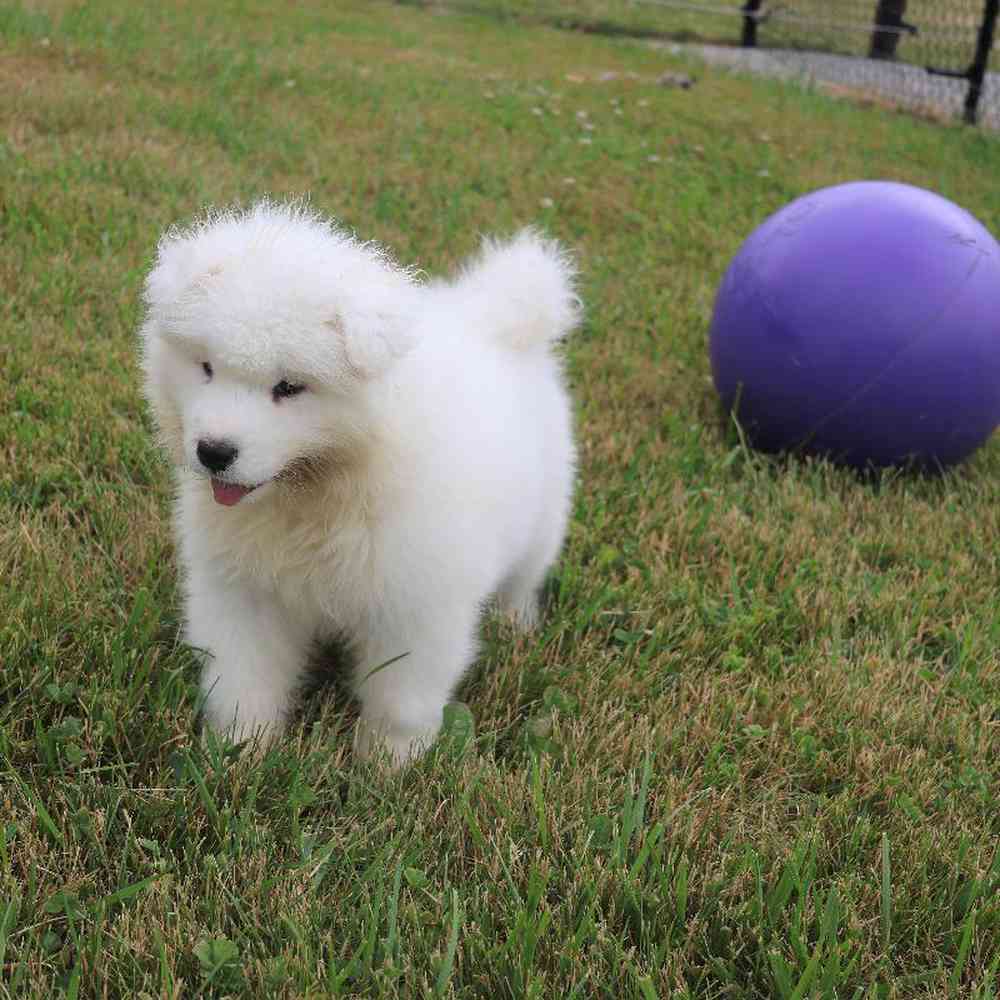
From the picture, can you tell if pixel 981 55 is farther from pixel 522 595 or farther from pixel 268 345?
pixel 268 345

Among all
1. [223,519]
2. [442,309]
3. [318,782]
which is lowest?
[318,782]

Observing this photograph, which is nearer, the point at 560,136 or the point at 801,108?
the point at 560,136

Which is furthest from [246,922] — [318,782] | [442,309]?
[442,309]

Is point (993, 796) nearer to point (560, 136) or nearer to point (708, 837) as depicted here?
point (708, 837)

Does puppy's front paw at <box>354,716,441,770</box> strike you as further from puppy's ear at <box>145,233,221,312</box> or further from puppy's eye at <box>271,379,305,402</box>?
puppy's ear at <box>145,233,221,312</box>

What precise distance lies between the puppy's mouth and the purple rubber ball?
2.24 meters

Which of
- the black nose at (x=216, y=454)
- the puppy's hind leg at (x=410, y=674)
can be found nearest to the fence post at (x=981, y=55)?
the puppy's hind leg at (x=410, y=674)

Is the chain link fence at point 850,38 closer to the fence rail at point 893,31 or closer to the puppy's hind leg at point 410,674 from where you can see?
the fence rail at point 893,31

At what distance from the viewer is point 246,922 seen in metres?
1.70

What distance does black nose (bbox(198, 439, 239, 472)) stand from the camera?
1.71 m

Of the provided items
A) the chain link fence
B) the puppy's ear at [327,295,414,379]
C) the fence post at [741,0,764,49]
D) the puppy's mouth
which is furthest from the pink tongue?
the fence post at [741,0,764,49]

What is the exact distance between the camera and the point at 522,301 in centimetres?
262

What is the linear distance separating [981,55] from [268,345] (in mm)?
10896

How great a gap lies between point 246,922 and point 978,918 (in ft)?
4.07
